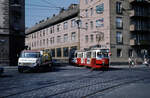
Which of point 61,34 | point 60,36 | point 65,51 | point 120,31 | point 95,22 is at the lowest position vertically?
point 65,51

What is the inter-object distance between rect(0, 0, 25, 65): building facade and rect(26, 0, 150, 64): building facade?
1049 centimetres

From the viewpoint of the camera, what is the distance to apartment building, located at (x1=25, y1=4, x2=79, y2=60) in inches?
1818

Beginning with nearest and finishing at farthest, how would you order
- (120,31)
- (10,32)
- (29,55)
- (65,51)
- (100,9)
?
(29,55)
(10,32)
(120,31)
(100,9)
(65,51)

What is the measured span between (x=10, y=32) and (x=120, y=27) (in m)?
18.6

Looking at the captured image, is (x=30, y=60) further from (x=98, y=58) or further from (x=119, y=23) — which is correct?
(x=119, y=23)

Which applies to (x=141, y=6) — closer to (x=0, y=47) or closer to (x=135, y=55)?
(x=135, y=55)

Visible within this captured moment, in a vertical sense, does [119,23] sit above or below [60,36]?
above

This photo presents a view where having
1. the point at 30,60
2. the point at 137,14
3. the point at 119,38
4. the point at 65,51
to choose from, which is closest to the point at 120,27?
the point at 119,38

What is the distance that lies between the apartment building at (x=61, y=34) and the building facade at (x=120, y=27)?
572cm

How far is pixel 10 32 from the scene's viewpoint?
30766 mm

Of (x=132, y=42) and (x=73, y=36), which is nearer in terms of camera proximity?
(x=132, y=42)

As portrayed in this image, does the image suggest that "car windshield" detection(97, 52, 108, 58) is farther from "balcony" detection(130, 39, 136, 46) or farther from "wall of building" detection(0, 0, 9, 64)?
"balcony" detection(130, 39, 136, 46)

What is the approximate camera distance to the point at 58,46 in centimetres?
5250

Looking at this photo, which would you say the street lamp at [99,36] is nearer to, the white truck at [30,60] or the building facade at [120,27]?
the building facade at [120,27]
